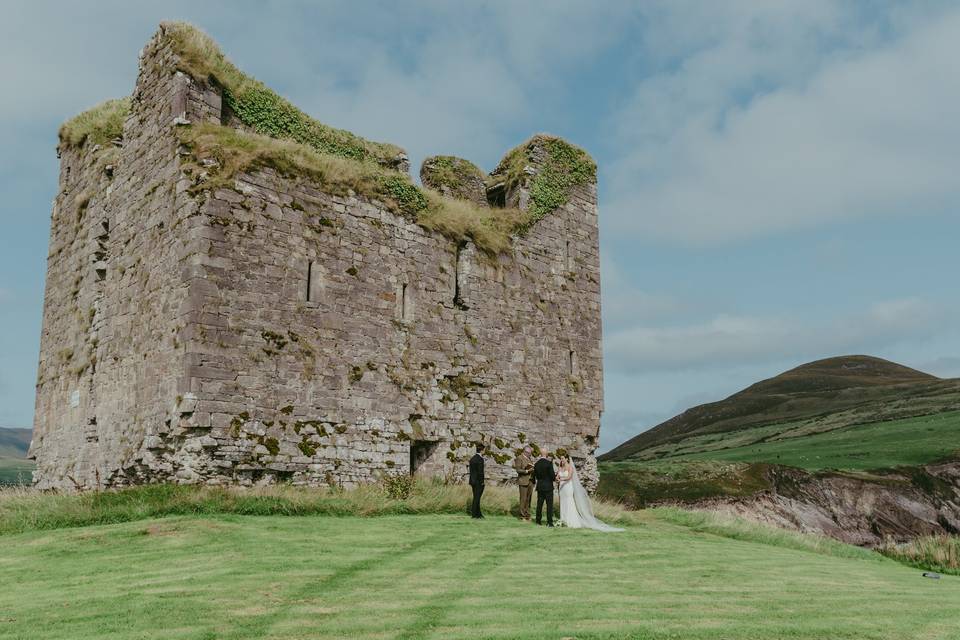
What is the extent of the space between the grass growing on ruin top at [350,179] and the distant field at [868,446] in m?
17.8

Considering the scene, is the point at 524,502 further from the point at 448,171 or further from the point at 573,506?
the point at 448,171

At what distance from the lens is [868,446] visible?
4122cm

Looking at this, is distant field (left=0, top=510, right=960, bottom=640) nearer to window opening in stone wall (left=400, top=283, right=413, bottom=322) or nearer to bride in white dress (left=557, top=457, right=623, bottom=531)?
bride in white dress (left=557, top=457, right=623, bottom=531)

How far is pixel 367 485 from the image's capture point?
1862 centimetres

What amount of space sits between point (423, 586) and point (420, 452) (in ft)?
32.7

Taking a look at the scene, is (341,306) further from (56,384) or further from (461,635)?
(461,635)

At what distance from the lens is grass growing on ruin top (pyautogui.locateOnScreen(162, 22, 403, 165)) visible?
18.7m

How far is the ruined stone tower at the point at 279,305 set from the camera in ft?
56.2

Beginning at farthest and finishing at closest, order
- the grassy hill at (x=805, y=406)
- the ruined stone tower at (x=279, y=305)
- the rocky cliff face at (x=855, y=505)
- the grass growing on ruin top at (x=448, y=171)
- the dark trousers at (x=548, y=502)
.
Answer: the grassy hill at (x=805, y=406)
the rocky cliff face at (x=855, y=505)
the grass growing on ruin top at (x=448, y=171)
the dark trousers at (x=548, y=502)
the ruined stone tower at (x=279, y=305)

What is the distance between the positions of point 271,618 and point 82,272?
48.9ft

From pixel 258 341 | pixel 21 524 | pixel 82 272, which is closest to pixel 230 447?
pixel 258 341

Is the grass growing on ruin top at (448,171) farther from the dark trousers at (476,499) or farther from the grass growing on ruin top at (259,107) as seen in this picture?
the dark trousers at (476,499)

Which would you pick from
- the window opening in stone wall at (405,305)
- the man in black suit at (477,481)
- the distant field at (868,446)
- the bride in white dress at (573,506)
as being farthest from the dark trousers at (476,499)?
the distant field at (868,446)

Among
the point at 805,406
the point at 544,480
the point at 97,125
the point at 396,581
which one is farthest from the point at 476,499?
the point at 805,406
